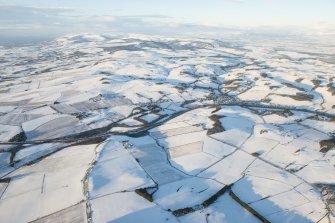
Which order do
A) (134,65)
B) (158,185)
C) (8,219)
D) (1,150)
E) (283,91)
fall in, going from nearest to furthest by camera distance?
1. (8,219)
2. (158,185)
3. (1,150)
4. (283,91)
5. (134,65)

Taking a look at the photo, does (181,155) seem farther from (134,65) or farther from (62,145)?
(134,65)

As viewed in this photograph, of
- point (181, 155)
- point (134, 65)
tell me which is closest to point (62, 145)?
point (181, 155)

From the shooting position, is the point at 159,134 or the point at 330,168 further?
the point at 159,134

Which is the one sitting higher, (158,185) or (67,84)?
(158,185)

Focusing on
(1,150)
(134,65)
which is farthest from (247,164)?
(134,65)

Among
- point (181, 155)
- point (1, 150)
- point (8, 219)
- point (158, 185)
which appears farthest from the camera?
point (1, 150)

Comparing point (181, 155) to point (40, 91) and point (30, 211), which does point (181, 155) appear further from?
point (40, 91)
